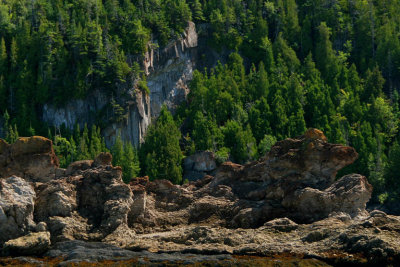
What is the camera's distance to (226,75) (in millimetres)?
163000

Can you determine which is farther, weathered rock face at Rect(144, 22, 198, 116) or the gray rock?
weathered rock face at Rect(144, 22, 198, 116)

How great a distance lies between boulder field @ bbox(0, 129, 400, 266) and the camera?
56.8m

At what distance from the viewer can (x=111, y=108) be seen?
150 meters

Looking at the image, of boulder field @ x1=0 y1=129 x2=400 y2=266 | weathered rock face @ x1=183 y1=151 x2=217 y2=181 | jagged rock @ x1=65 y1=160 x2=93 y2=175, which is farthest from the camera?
weathered rock face @ x1=183 y1=151 x2=217 y2=181

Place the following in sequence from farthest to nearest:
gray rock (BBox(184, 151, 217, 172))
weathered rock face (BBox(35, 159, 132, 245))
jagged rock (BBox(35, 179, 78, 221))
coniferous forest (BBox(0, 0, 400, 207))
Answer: coniferous forest (BBox(0, 0, 400, 207))
gray rock (BBox(184, 151, 217, 172))
jagged rock (BBox(35, 179, 78, 221))
weathered rock face (BBox(35, 159, 132, 245))

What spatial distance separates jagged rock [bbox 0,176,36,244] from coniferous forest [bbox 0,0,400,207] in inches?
2583

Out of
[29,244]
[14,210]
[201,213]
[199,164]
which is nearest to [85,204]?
[14,210]

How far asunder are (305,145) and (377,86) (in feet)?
314

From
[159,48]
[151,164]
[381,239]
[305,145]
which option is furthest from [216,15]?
[381,239]

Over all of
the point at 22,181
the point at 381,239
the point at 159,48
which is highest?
the point at 159,48

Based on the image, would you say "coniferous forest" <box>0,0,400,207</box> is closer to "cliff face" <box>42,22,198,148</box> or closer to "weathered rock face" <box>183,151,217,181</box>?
"cliff face" <box>42,22,198,148</box>

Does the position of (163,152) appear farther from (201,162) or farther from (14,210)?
(14,210)

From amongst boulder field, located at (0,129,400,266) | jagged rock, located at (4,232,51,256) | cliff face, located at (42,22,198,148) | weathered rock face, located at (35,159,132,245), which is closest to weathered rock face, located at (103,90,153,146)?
cliff face, located at (42,22,198,148)

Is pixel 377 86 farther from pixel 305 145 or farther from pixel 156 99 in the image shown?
pixel 305 145
